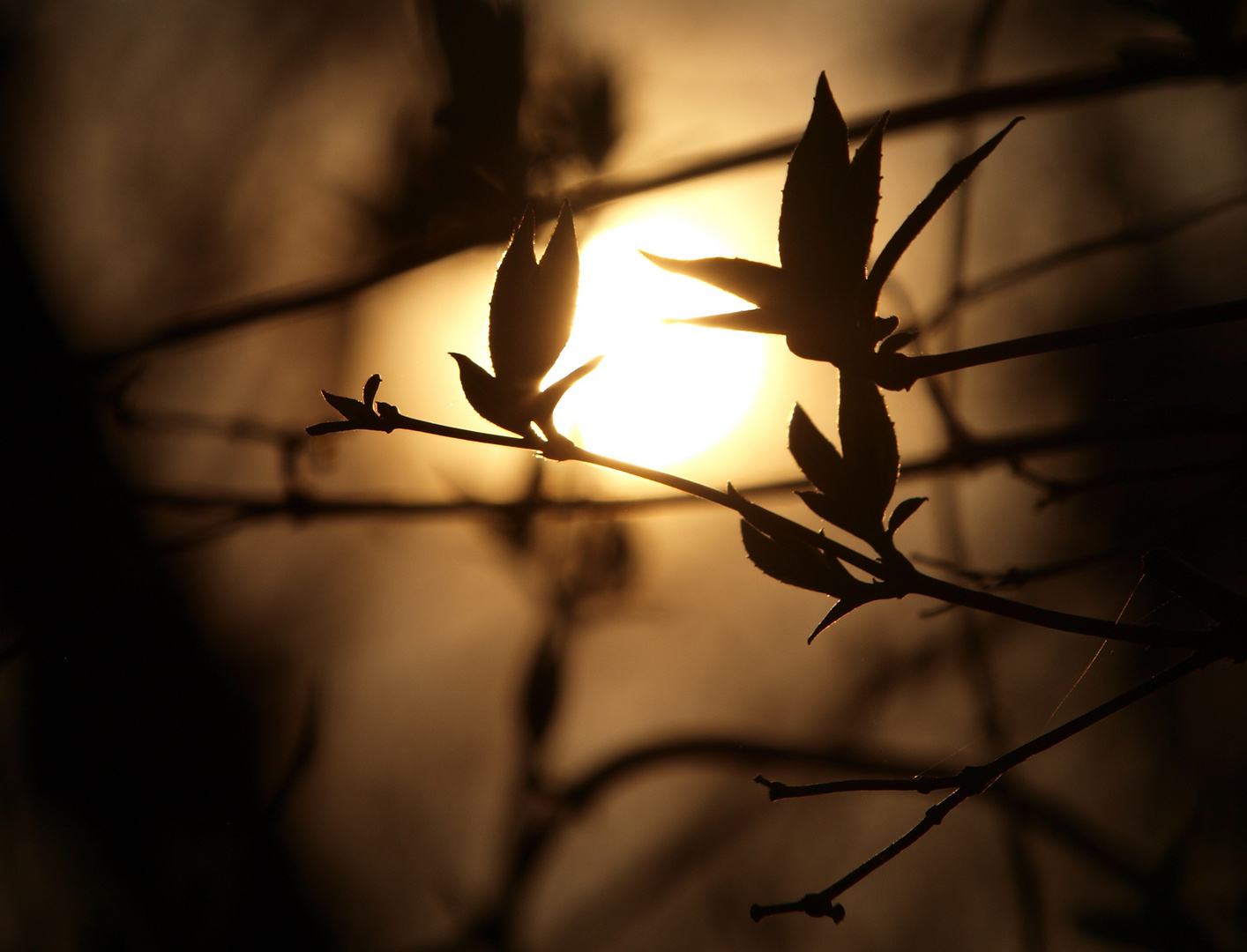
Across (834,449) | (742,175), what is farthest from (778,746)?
(834,449)

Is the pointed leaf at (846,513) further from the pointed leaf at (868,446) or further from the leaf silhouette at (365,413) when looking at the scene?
the leaf silhouette at (365,413)

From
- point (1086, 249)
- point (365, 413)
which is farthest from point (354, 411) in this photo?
point (1086, 249)

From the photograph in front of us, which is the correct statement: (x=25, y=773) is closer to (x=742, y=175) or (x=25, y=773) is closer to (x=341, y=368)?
(x=341, y=368)

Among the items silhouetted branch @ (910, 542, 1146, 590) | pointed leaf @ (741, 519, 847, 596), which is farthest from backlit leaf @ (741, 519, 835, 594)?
silhouetted branch @ (910, 542, 1146, 590)

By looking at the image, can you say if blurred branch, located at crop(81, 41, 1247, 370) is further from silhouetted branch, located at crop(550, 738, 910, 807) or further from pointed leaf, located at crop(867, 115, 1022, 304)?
silhouetted branch, located at crop(550, 738, 910, 807)

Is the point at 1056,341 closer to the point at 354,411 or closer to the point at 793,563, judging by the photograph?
the point at 793,563
